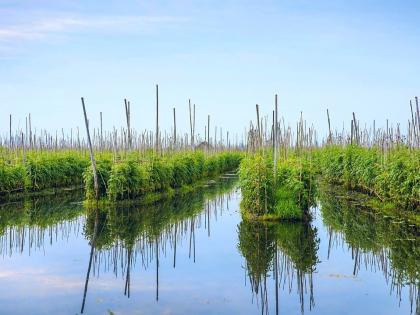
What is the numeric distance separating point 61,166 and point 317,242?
18237mm

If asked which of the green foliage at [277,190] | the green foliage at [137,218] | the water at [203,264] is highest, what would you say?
the green foliage at [277,190]

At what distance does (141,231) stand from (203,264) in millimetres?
3726

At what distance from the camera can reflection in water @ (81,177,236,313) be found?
10953 mm

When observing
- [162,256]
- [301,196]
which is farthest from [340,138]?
[162,256]

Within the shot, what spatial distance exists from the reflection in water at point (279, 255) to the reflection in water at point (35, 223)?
5101mm

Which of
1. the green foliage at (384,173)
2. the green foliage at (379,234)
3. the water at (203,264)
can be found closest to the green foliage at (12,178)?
the water at (203,264)

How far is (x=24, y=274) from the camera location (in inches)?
398

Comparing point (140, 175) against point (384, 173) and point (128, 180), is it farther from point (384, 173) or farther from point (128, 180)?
point (384, 173)

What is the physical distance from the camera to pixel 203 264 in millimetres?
10859

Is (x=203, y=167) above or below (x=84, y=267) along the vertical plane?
above

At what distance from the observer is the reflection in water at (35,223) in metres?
13.0

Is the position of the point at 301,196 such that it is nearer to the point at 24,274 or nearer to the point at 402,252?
the point at 402,252

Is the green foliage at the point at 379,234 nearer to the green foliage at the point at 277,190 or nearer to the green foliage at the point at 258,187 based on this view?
the green foliage at the point at 277,190

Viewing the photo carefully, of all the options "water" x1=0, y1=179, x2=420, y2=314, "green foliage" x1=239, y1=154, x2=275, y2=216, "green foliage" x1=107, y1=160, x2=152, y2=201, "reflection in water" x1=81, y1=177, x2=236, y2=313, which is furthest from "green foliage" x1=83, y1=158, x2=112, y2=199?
"green foliage" x1=239, y1=154, x2=275, y2=216
